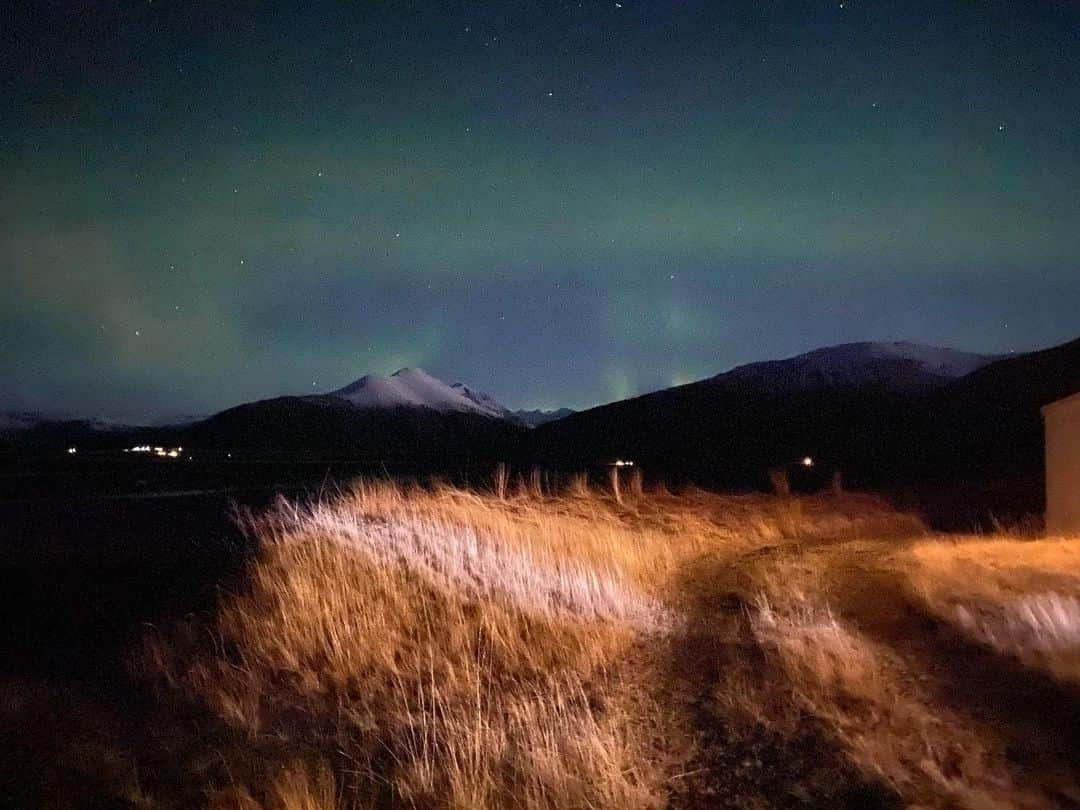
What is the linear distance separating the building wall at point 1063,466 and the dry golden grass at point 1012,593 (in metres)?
2.59

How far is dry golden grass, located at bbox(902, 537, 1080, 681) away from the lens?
8.16 m

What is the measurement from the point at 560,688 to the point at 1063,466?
1469 cm

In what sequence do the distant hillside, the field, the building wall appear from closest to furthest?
the field, the building wall, the distant hillside

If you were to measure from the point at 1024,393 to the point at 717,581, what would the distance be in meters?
61.8

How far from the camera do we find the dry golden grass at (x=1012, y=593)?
8.16m

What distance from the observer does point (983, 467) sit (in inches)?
1620

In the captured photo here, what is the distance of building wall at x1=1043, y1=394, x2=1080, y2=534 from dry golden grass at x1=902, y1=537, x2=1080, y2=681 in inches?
102

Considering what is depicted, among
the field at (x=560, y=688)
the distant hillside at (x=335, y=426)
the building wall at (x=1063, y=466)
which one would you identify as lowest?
the field at (x=560, y=688)

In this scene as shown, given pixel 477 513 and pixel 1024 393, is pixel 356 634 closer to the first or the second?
pixel 477 513

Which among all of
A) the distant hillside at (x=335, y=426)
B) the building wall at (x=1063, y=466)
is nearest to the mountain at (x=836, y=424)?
the building wall at (x=1063, y=466)

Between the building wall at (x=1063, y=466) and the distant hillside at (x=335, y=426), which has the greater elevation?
the distant hillside at (x=335, y=426)

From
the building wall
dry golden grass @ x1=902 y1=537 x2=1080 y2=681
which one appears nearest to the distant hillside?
the building wall

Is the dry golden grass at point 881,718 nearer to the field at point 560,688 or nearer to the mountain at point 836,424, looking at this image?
the field at point 560,688

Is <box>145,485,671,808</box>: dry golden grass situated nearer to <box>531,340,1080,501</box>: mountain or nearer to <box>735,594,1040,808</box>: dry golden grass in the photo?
<box>735,594,1040,808</box>: dry golden grass
